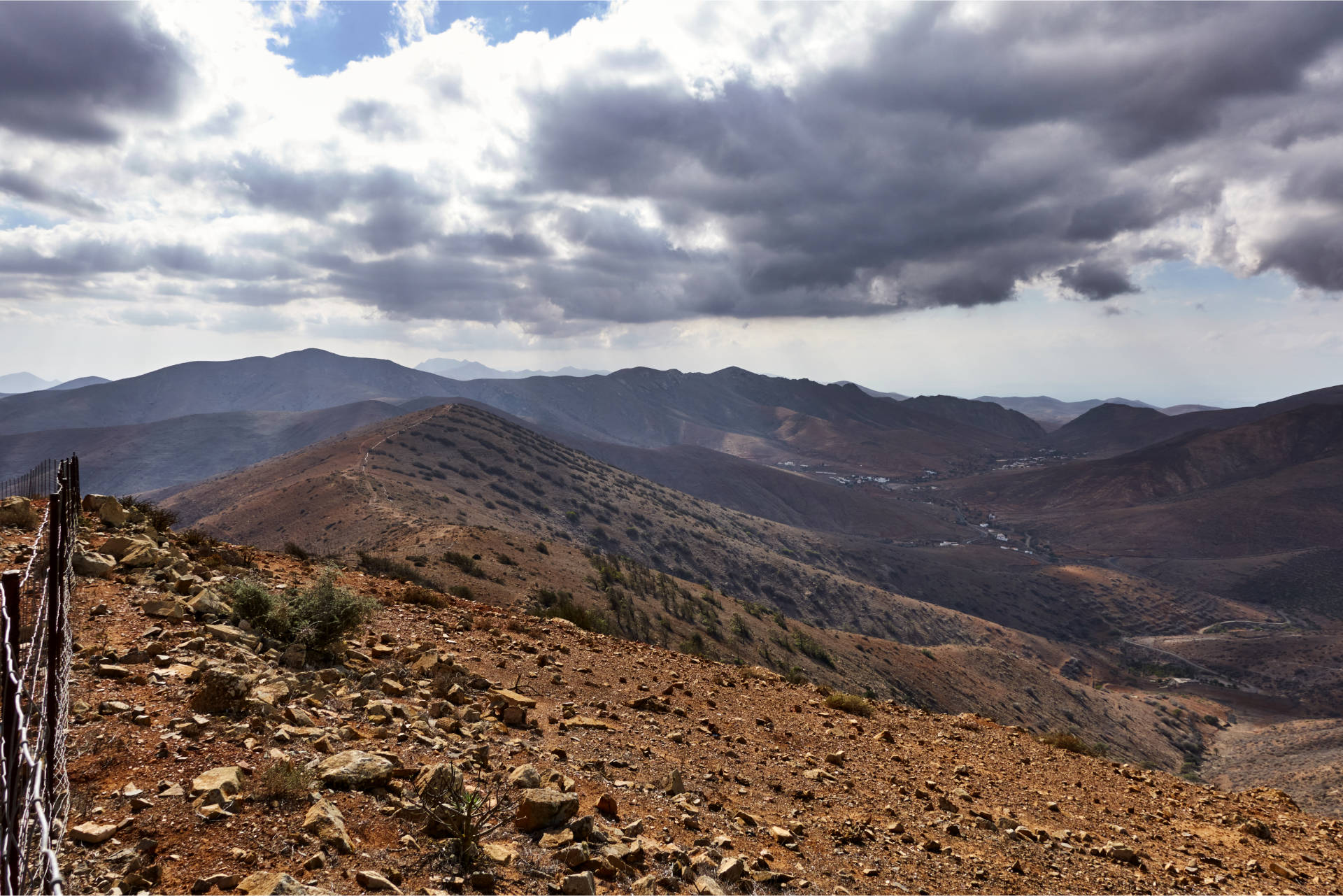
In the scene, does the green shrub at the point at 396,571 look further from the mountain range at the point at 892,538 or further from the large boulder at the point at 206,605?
the large boulder at the point at 206,605

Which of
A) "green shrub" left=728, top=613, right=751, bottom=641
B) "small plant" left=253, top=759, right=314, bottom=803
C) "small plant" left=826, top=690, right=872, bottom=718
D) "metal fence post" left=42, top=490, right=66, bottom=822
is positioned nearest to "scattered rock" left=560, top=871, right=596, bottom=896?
"small plant" left=253, top=759, right=314, bottom=803

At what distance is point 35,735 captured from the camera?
205 inches

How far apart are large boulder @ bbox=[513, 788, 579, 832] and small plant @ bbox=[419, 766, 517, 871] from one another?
131 mm

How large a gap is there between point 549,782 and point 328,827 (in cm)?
223

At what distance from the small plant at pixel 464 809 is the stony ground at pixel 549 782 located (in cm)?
7

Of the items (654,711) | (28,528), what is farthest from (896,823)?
(28,528)

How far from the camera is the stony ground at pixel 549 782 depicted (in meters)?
5.04

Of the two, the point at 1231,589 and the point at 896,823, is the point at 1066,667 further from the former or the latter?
the point at 896,823

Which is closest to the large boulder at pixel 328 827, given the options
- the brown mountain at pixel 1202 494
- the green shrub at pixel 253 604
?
the green shrub at pixel 253 604

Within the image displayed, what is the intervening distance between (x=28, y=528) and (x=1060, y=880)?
16.4 m

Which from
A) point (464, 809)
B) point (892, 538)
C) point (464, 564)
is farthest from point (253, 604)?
point (892, 538)

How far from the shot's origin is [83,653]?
7125mm

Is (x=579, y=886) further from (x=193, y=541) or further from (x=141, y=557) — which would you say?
(x=193, y=541)

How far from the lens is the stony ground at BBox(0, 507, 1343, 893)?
504cm
